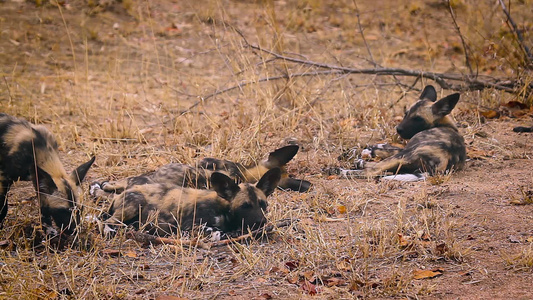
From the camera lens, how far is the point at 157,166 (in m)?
4.71

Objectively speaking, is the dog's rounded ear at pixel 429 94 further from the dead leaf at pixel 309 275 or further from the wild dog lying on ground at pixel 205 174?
the dead leaf at pixel 309 275

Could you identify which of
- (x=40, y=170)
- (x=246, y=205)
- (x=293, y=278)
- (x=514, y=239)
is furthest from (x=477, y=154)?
(x=40, y=170)

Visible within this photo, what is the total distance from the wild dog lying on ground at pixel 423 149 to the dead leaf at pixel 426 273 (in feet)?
4.93

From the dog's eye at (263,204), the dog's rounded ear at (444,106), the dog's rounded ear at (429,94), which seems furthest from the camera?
the dog's rounded ear at (429,94)

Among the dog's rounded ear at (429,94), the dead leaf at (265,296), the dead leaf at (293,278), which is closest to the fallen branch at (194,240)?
the dead leaf at (293,278)

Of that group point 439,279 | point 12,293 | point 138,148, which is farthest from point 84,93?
point 439,279

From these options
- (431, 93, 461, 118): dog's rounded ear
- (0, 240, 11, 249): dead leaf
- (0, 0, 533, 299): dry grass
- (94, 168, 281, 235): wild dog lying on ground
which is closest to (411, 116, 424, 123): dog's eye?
(431, 93, 461, 118): dog's rounded ear

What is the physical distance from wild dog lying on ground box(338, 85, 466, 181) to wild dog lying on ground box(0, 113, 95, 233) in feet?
6.39

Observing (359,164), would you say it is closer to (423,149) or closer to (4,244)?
(423,149)

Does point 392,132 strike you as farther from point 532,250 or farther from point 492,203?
point 532,250

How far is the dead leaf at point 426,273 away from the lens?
2896 mm

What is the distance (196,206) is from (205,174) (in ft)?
1.77

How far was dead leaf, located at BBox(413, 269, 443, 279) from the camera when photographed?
2.90 meters

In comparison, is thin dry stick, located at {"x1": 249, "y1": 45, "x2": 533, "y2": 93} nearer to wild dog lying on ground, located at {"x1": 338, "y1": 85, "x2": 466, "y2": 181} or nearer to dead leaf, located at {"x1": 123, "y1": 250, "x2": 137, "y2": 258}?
wild dog lying on ground, located at {"x1": 338, "y1": 85, "x2": 466, "y2": 181}
